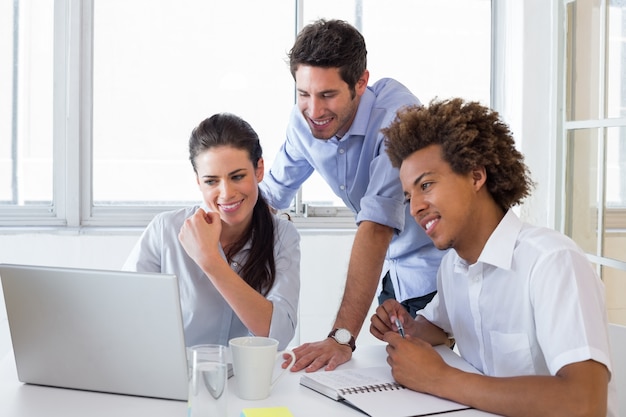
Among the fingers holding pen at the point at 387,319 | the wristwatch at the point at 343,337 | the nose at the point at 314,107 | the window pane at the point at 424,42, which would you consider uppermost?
the window pane at the point at 424,42

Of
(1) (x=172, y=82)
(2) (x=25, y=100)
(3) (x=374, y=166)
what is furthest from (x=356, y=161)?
(2) (x=25, y=100)

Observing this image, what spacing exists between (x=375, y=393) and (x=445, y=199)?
420mm

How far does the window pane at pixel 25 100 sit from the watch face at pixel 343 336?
76.0 inches

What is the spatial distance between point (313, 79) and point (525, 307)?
92 centimetres

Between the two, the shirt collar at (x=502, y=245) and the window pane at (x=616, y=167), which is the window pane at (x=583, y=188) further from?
the shirt collar at (x=502, y=245)

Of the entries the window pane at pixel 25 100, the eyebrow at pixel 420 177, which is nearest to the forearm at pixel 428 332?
the eyebrow at pixel 420 177

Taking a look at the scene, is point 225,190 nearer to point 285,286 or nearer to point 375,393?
point 285,286

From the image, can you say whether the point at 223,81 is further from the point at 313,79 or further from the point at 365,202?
the point at 365,202

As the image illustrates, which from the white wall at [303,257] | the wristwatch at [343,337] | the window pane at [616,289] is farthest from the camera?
the white wall at [303,257]

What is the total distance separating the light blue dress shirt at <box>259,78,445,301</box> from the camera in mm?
1923

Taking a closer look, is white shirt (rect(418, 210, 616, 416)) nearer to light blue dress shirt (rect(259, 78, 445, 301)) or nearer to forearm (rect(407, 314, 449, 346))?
forearm (rect(407, 314, 449, 346))

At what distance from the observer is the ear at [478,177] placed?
142cm

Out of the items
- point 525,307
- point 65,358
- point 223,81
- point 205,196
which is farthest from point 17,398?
point 223,81

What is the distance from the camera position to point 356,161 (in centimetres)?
214
